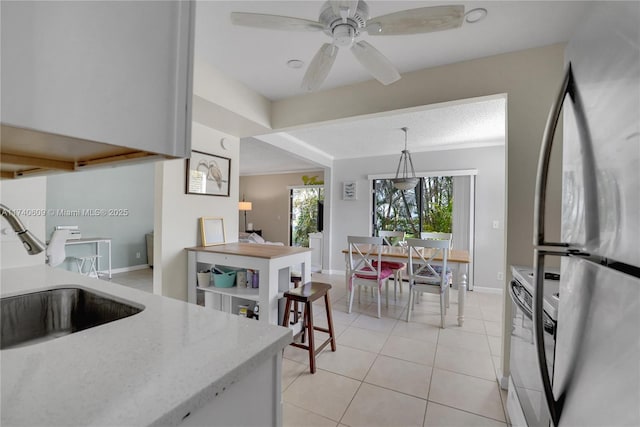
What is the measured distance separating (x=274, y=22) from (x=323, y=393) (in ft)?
7.21

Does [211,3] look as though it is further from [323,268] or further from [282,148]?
[323,268]

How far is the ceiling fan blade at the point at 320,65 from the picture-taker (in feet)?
4.67

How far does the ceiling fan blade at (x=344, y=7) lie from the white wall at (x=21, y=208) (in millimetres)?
1723

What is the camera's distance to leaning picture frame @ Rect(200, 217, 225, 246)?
9.22 feet

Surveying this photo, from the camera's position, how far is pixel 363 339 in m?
→ 2.72

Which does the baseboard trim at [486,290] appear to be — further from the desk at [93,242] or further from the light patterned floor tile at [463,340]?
the desk at [93,242]

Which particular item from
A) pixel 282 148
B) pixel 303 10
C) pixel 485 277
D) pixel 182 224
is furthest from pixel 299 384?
pixel 485 277

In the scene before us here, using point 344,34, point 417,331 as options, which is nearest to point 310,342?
point 417,331

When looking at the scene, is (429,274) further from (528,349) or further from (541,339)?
(541,339)

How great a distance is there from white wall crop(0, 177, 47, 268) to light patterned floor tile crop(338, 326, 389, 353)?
7.72 ft

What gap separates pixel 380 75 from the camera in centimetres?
162

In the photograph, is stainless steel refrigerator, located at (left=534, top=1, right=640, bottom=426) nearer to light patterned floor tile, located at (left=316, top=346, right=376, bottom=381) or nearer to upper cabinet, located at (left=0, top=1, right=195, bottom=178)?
upper cabinet, located at (left=0, top=1, right=195, bottom=178)

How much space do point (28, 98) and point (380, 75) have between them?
1612 millimetres

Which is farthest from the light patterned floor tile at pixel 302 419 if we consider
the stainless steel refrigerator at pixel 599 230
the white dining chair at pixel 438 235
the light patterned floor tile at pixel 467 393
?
the white dining chair at pixel 438 235
